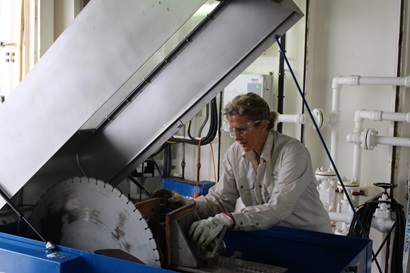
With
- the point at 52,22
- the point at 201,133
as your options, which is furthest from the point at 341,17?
the point at 52,22

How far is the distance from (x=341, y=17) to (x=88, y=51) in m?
2.01

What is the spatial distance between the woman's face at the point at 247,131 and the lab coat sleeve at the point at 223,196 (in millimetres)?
173

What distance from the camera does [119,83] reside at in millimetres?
1224

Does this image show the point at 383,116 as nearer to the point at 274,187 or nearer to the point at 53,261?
the point at 274,187

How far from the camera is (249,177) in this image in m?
1.88

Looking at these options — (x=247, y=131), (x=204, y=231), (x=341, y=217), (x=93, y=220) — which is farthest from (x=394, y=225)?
(x=93, y=220)

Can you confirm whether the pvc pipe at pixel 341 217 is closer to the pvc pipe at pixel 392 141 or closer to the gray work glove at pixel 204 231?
the pvc pipe at pixel 392 141

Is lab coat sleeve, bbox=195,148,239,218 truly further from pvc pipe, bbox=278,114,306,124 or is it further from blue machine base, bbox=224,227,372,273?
pvc pipe, bbox=278,114,306,124

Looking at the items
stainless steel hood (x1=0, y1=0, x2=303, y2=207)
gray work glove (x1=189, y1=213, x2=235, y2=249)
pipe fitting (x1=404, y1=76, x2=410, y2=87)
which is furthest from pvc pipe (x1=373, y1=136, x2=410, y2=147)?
gray work glove (x1=189, y1=213, x2=235, y2=249)

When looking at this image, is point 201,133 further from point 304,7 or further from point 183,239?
point 183,239

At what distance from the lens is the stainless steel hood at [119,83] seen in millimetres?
1203

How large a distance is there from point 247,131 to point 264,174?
182mm

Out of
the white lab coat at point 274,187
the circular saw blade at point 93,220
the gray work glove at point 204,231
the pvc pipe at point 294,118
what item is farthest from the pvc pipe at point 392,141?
the circular saw blade at point 93,220

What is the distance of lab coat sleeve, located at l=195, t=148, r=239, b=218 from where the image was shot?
184cm
